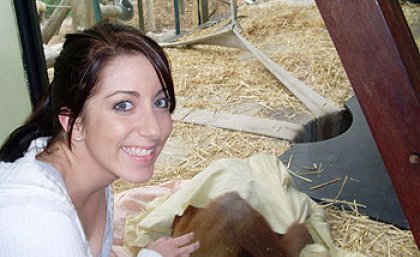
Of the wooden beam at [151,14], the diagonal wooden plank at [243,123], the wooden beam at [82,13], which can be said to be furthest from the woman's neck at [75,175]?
the wooden beam at [151,14]

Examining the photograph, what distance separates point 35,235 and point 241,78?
232cm

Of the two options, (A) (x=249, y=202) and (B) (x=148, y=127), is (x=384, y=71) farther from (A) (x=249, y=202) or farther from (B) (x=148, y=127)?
(A) (x=249, y=202)

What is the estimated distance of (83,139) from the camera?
91cm

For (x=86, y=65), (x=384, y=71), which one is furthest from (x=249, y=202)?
Result: (x=384, y=71)

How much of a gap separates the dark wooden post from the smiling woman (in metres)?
0.43

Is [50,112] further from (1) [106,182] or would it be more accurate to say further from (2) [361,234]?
(2) [361,234]

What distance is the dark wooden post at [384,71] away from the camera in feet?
1.48

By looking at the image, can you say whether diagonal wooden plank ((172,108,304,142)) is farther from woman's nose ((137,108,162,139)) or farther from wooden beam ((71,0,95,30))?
woman's nose ((137,108,162,139))

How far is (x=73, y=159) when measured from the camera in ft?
3.10

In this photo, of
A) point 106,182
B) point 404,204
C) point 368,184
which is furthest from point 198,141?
point 404,204

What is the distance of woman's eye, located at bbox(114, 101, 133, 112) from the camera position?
2.77ft

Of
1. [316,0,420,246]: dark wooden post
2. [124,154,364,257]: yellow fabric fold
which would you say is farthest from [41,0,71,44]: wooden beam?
[316,0,420,246]: dark wooden post

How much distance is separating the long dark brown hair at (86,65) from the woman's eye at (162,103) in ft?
0.05

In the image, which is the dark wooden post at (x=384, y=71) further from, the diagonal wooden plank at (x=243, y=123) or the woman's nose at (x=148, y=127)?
the diagonal wooden plank at (x=243, y=123)
